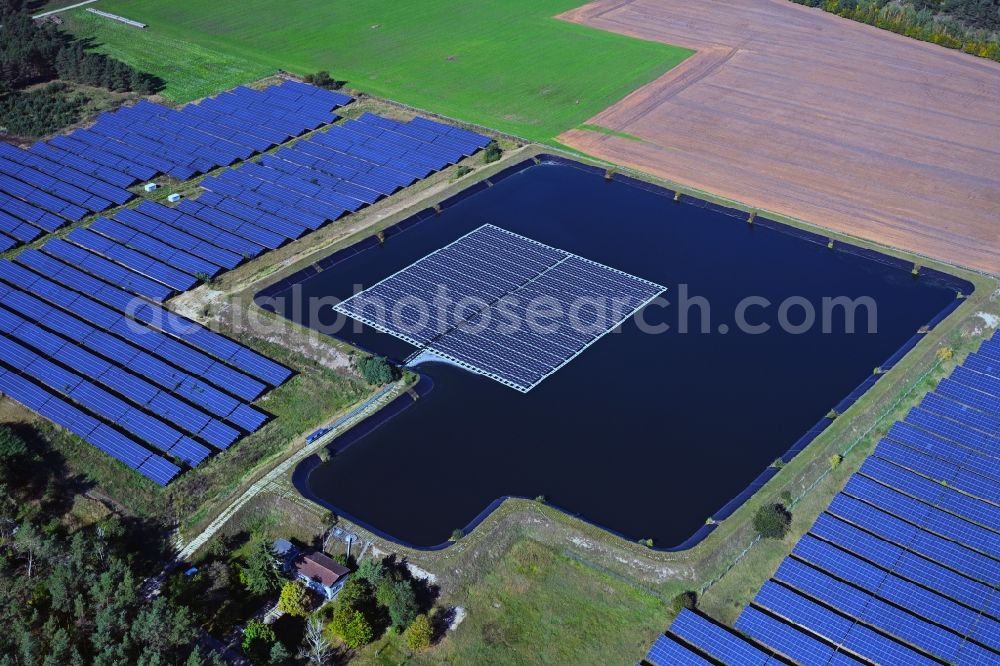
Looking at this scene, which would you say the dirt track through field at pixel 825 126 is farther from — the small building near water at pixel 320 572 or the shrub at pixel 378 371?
the small building near water at pixel 320 572

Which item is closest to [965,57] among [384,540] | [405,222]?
[405,222]

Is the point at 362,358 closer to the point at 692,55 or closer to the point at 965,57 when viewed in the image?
the point at 692,55

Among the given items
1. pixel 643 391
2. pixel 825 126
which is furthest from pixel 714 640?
pixel 825 126

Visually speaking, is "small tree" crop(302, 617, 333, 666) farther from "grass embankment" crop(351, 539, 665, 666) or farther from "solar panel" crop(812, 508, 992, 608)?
"solar panel" crop(812, 508, 992, 608)

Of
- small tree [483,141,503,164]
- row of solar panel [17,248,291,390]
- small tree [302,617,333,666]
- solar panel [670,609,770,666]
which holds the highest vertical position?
small tree [483,141,503,164]

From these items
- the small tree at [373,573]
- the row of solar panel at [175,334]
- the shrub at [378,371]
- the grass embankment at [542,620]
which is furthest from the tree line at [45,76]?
the grass embankment at [542,620]

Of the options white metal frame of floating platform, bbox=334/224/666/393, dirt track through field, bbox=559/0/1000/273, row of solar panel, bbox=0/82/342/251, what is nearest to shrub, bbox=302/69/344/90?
row of solar panel, bbox=0/82/342/251

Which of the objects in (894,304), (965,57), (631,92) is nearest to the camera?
(894,304)
